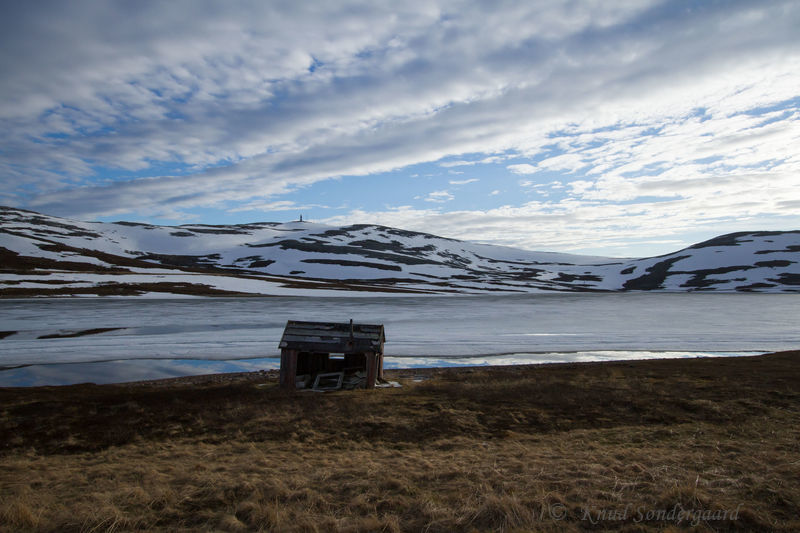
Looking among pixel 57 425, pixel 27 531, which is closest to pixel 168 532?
pixel 27 531

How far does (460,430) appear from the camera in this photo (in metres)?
16.1

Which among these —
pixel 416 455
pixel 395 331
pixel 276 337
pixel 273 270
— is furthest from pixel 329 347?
pixel 273 270

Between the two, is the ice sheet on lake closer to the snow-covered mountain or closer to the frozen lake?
the frozen lake

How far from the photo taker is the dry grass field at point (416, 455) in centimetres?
768

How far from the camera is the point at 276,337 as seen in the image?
39.4m

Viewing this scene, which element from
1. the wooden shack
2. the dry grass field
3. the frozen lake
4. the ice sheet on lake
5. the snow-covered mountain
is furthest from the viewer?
the snow-covered mountain

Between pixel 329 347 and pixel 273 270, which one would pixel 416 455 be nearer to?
pixel 329 347

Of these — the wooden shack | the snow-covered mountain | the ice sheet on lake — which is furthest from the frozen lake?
the snow-covered mountain

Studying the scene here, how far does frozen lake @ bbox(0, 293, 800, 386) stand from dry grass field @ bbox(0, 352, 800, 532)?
20.5 ft

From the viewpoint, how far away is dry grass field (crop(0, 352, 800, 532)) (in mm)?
7676

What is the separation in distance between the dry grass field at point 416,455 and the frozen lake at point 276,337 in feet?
20.5

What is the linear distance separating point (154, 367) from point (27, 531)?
2367 cm

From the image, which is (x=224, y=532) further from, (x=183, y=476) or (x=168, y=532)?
(x=183, y=476)

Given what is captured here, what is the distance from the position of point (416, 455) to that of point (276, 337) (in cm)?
2885
